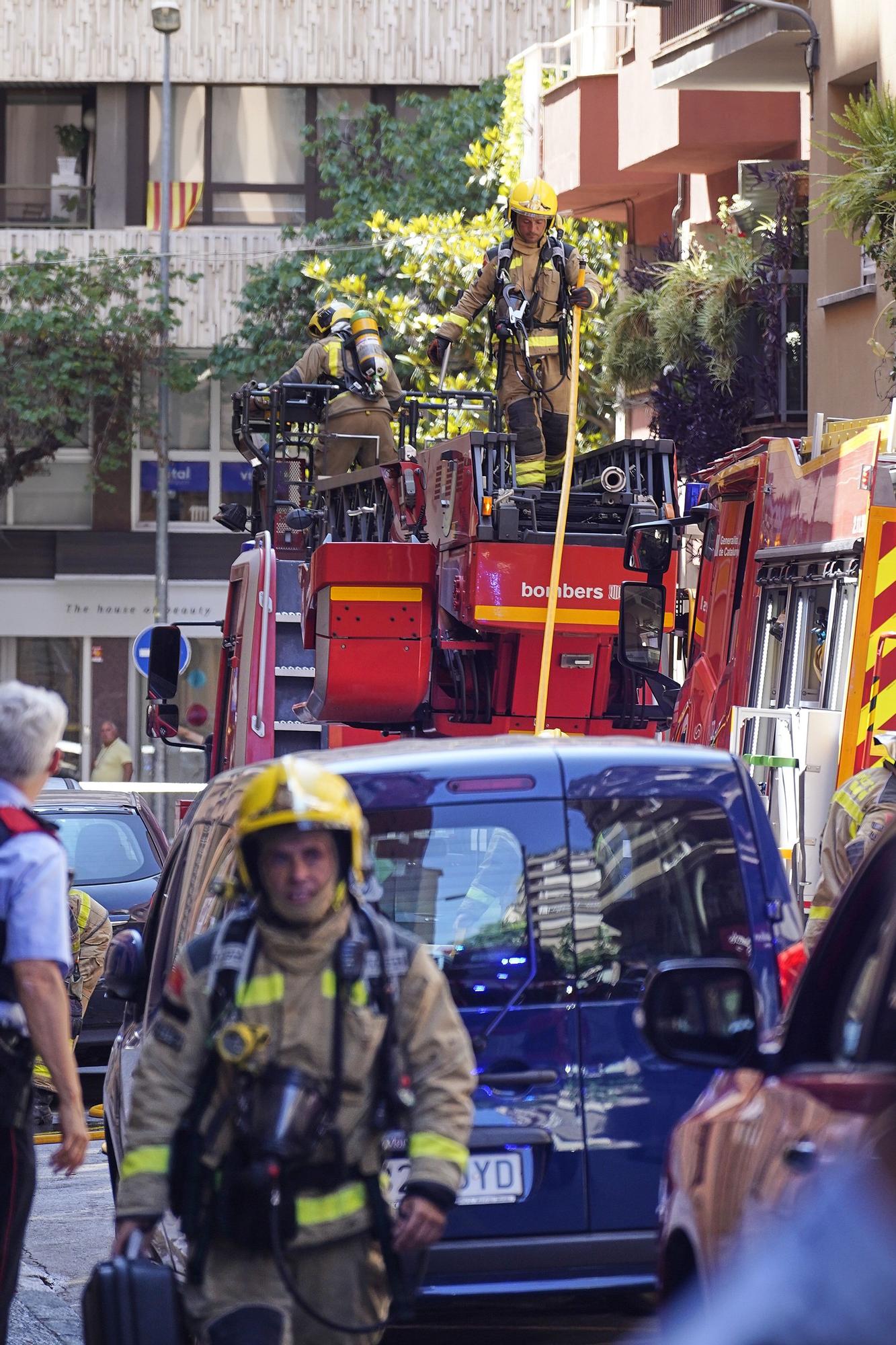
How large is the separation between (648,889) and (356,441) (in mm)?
8209

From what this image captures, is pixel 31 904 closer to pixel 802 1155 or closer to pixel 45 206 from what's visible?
pixel 802 1155

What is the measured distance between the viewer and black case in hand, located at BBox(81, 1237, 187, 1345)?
385cm

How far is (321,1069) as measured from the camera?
3881 mm

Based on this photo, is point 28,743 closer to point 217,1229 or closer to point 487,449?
point 217,1229

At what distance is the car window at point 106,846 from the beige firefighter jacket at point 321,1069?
8897mm

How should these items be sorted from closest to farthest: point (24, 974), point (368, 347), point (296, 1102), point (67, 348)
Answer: point (296, 1102)
point (24, 974)
point (368, 347)
point (67, 348)

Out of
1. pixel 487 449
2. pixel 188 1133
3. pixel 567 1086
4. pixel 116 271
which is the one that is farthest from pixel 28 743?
pixel 116 271

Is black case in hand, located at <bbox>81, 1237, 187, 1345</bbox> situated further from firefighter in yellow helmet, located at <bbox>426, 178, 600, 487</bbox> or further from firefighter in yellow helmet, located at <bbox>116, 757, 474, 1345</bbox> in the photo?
firefighter in yellow helmet, located at <bbox>426, 178, 600, 487</bbox>

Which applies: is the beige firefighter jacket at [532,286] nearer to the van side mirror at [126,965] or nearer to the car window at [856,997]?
the van side mirror at [126,965]

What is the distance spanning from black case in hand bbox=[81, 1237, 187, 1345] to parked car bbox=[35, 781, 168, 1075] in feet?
26.7

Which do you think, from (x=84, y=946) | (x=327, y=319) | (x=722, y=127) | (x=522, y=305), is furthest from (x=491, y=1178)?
(x=722, y=127)

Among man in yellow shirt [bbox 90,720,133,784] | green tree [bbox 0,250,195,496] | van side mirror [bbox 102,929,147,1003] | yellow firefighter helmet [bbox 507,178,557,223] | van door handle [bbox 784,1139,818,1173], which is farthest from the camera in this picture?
green tree [bbox 0,250,195,496]

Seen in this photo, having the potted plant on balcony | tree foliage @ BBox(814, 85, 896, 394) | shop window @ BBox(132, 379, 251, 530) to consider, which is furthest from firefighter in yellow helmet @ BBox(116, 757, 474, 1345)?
the potted plant on balcony

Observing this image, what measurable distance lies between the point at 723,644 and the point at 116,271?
847 inches
